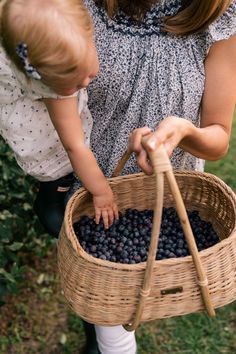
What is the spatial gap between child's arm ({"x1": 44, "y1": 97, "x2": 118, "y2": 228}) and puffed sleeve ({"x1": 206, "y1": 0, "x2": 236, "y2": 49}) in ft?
1.22

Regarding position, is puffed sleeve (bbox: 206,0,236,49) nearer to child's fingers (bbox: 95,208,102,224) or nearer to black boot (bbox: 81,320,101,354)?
child's fingers (bbox: 95,208,102,224)

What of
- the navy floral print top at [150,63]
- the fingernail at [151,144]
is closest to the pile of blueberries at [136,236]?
the navy floral print top at [150,63]

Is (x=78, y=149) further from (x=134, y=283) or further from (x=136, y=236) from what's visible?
(x=134, y=283)

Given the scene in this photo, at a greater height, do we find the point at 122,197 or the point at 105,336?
the point at 122,197

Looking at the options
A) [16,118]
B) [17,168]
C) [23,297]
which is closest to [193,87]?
[16,118]

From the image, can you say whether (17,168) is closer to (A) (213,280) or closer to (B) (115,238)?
(B) (115,238)

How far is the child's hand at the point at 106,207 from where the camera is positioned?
1.61m

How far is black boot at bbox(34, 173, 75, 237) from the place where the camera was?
1883mm

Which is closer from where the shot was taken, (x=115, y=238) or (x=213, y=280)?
(x=213, y=280)

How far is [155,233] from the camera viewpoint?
1272 mm

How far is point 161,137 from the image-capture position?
1.30m

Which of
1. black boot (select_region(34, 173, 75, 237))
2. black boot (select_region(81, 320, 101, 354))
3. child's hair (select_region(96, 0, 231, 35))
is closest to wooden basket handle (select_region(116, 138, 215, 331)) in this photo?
child's hair (select_region(96, 0, 231, 35))

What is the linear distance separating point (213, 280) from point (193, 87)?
502 mm

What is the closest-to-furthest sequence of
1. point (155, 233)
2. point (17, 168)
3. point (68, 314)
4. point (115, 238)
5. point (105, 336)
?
point (155, 233) < point (115, 238) < point (105, 336) < point (17, 168) < point (68, 314)
